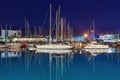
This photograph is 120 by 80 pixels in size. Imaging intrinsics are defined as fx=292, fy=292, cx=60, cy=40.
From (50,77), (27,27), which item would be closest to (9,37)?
(27,27)

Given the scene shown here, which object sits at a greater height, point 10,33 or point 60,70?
point 10,33

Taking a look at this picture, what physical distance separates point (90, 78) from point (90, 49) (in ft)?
84.9

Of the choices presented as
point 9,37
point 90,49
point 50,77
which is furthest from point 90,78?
point 9,37

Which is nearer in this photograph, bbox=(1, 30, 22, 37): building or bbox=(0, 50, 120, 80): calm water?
bbox=(0, 50, 120, 80): calm water

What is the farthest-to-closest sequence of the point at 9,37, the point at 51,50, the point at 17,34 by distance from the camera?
the point at 17,34 → the point at 9,37 → the point at 51,50

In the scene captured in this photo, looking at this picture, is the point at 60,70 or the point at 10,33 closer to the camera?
the point at 60,70

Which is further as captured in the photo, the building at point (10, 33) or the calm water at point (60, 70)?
the building at point (10, 33)

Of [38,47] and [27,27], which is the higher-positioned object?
[27,27]

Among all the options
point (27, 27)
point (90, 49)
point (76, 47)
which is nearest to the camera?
point (90, 49)

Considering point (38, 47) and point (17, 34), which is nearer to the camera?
point (38, 47)

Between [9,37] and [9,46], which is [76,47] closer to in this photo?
[9,46]

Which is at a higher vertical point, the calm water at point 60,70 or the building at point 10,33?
the building at point 10,33

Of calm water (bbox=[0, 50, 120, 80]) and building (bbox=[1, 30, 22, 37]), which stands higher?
building (bbox=[1, 30, 22, 37])

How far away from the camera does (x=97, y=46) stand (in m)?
43.2
